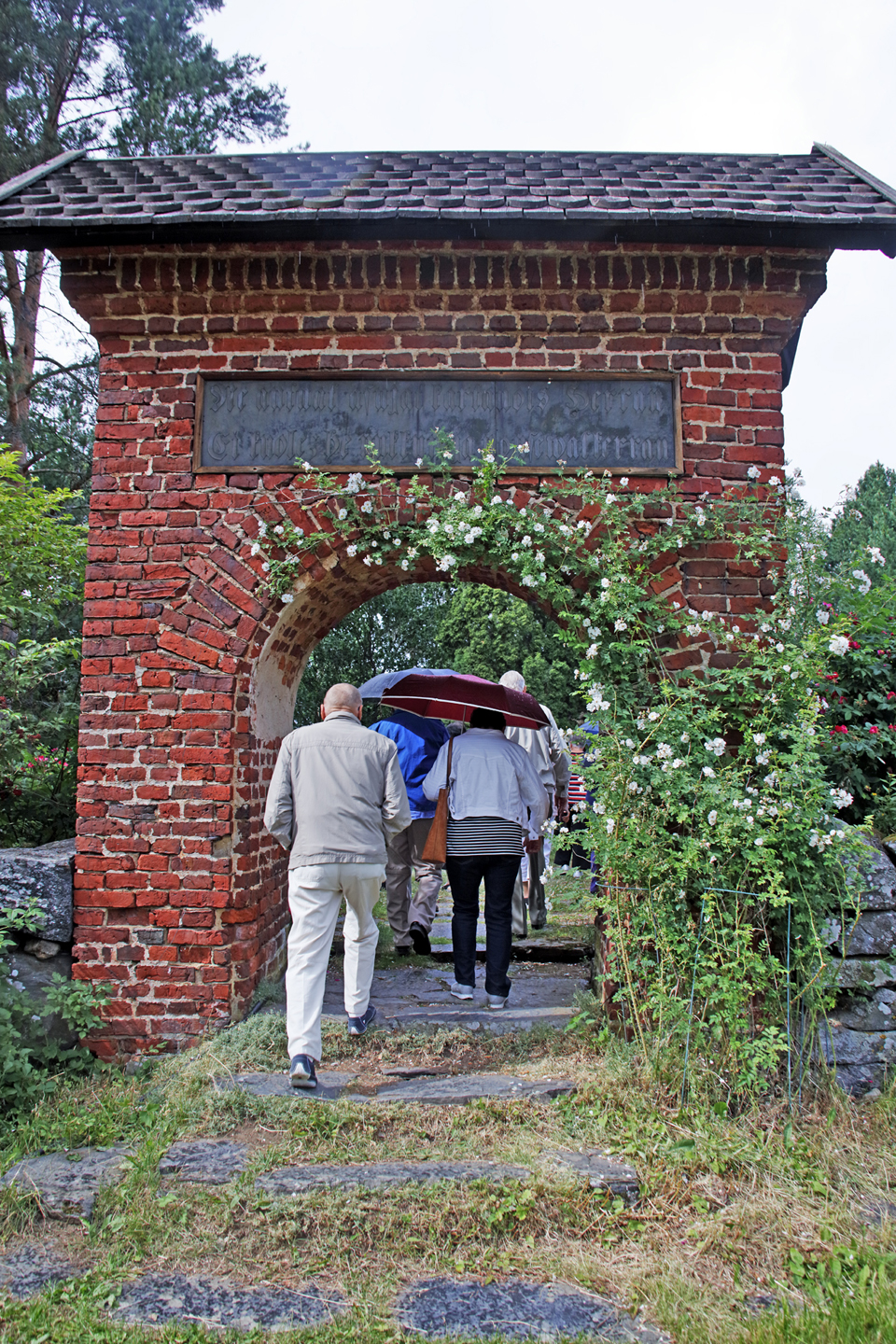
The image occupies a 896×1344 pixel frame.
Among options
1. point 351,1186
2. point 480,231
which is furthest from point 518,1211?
point 480,231

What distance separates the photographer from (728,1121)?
12.4ft

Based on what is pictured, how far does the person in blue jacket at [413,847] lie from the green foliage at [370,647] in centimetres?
738

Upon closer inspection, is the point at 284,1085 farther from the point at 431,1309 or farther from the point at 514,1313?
the point at 514,1313

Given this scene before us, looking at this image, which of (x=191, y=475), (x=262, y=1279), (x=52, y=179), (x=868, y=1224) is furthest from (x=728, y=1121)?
(x=52, y=179)

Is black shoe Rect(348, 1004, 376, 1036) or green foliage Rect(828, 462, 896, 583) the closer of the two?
black shoe Rect(348, 1004, 376, 1036)

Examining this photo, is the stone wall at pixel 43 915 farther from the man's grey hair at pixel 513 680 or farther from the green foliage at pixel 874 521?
the green foliage at pixel 874 521

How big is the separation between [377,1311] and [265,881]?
8.93 ft

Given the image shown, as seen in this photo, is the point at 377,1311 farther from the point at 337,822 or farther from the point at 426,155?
the point at 426,155

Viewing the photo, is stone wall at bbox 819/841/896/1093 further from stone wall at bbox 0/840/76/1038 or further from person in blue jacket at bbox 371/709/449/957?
stone wall at bbox 0/840/76/1038

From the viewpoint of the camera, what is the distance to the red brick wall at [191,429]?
15.6 ft

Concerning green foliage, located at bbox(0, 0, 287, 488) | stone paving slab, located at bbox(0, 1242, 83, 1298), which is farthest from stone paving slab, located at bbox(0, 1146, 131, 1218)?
green foliage, located at bbox(0, 0, 287, 488)

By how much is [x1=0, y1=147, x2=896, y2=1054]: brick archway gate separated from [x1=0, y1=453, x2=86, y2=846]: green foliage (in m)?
1.35

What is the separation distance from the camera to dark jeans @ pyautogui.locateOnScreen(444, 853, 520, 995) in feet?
17.0

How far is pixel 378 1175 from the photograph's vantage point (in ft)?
11.2
